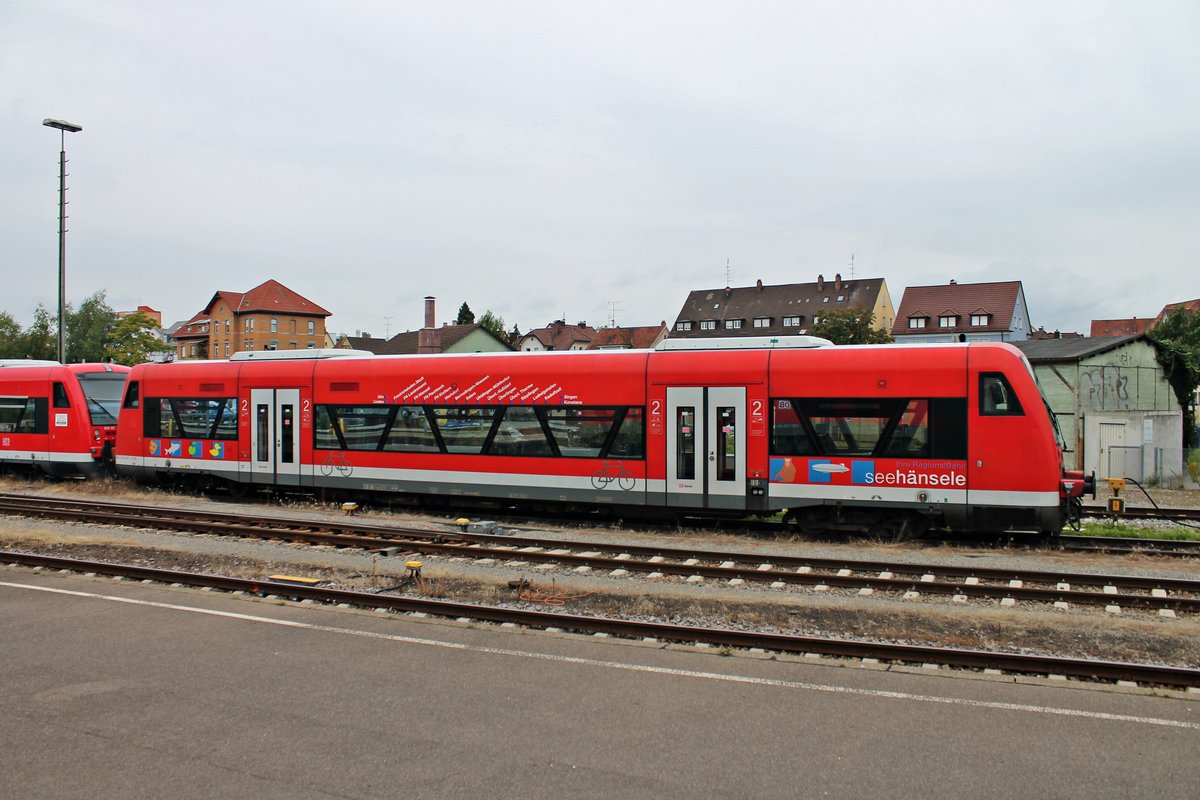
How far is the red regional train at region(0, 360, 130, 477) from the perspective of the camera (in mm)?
21875

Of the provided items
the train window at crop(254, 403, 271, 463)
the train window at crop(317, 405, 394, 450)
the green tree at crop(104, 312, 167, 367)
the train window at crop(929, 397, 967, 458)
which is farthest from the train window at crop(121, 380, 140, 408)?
the green tree at crop(104, 312, 167, 367)

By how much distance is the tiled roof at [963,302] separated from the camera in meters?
77.7

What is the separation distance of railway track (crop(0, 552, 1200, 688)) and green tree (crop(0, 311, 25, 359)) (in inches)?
2594

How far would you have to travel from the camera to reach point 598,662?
7637 millimetres

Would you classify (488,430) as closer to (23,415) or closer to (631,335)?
(23,415)

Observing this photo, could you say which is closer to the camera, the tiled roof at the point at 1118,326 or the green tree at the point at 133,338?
the green tree at the point at 133,338

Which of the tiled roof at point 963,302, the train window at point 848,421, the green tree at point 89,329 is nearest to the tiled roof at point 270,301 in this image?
the green tree at point 89,329

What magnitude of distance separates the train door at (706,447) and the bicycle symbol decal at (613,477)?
0.71 meters

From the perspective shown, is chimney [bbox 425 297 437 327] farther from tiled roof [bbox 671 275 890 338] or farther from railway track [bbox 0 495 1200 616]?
railway track [bbox 0 495 1200 616]

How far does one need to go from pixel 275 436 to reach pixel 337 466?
5.80 feet

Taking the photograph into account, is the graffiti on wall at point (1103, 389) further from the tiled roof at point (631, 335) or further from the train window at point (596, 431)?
the tiled roof at point (631, 335)

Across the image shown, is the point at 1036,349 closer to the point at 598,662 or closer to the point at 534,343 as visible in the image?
the point at 598,662

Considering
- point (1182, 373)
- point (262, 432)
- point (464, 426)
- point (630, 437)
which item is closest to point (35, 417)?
point (262, 432)

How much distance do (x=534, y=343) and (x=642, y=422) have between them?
322 ft
